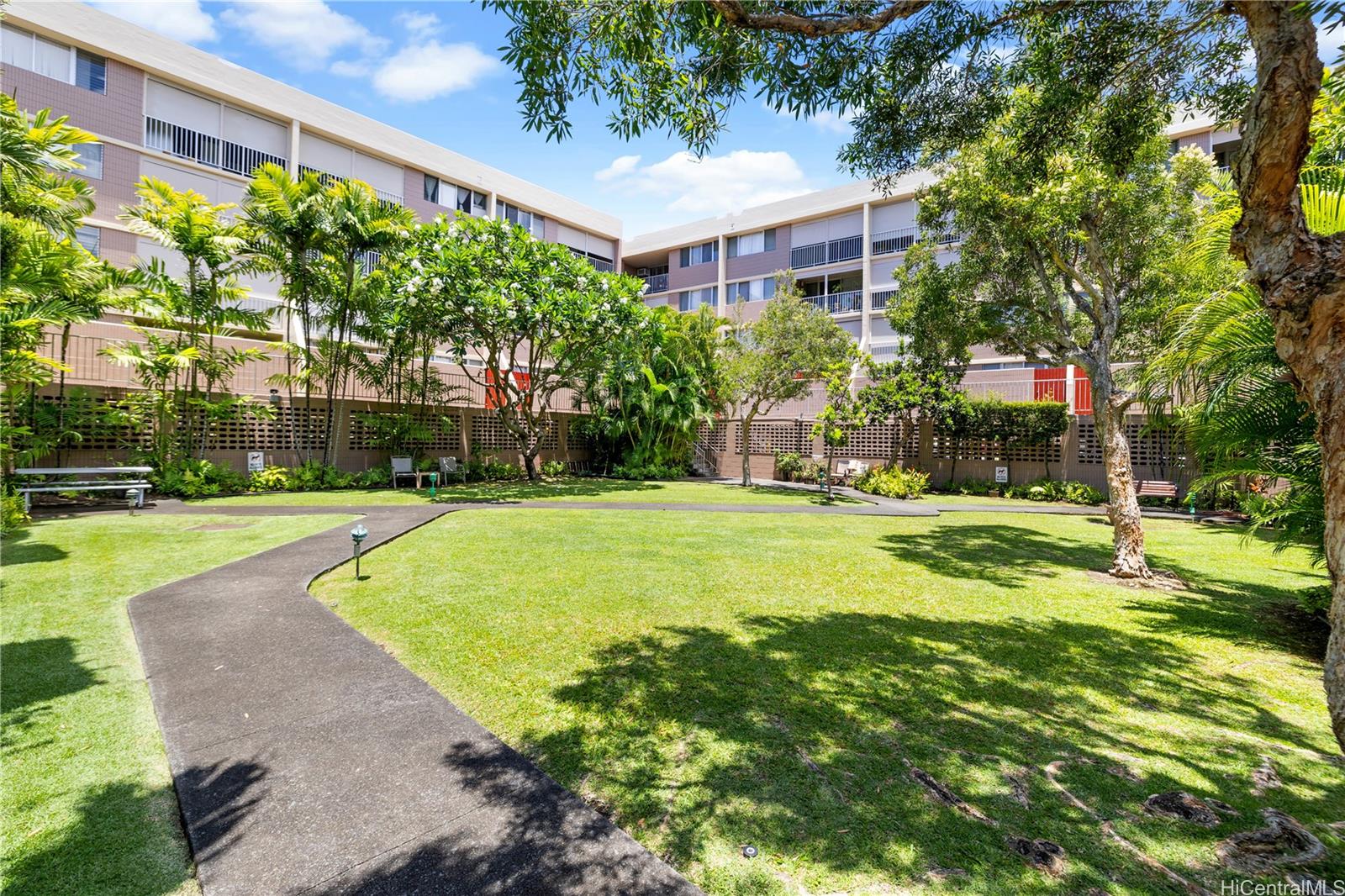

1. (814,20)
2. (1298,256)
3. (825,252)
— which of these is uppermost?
(825,252)

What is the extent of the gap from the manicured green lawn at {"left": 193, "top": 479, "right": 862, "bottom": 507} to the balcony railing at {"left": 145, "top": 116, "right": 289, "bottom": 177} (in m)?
12.7

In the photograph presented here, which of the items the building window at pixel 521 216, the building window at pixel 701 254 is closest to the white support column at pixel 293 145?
the building window at pixel 521 216

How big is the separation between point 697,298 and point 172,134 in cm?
2363

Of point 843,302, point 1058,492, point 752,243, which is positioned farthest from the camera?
point 752,243

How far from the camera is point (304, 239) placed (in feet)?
47.0

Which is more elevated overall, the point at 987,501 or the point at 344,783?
the point at 987,501

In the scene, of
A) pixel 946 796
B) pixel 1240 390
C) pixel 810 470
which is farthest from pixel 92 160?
pixel 1240 390

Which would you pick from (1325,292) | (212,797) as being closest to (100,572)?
(212,797)

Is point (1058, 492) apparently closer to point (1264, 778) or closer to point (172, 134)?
point (1264, 778)

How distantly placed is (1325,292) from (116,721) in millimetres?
6297

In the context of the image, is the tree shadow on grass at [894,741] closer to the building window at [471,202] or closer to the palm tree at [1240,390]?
the palm tree at [1240,390]

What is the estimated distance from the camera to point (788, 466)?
2261 centimetres

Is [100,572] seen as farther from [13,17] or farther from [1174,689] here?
[13,17]

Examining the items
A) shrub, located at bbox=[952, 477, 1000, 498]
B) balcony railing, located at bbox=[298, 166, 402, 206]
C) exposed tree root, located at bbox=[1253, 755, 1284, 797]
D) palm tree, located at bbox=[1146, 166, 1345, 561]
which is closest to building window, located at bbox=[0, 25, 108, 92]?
balcony railing, located at bbox=[298, 166, 402, 206]
